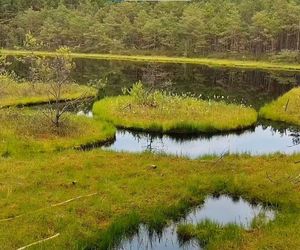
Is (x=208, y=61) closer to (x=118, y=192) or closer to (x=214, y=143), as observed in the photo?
(x=214, y=143)

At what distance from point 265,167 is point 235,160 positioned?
1.86m

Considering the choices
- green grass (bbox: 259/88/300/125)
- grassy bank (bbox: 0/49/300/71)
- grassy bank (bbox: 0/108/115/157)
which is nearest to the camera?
grassy bank (bbox: 0/108/115/157)

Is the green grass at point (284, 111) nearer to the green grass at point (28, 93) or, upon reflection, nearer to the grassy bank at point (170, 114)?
the grassy bank at point (170, 114)

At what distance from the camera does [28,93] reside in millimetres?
46812

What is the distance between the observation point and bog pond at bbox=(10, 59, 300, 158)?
29.8 m

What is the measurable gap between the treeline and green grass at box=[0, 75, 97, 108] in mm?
60731

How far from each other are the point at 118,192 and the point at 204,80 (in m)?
51.2

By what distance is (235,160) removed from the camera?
79.4 feet

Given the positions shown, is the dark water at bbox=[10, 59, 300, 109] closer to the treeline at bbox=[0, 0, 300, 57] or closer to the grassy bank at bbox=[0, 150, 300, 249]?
the treeline at bbox=[0, 0, 300, 57]

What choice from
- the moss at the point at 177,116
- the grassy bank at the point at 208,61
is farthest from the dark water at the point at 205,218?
the grassy bank at the point at 208,61

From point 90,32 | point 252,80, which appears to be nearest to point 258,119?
point 252,80

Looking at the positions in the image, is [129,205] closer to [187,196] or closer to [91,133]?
[187,196]

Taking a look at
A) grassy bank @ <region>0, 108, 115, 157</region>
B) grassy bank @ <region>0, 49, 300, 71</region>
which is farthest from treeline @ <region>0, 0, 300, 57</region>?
grassy bank @ <region>0, 108, 115, 157</region>

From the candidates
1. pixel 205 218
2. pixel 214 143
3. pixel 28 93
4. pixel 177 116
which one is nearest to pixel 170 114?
pixel 177 116
